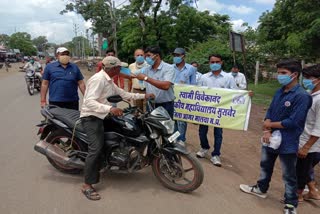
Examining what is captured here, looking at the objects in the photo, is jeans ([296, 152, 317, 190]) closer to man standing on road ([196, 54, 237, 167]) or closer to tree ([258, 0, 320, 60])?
man standing on road ([196, 54, 237, 167])

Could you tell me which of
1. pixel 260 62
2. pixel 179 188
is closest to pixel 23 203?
pixel 179 188

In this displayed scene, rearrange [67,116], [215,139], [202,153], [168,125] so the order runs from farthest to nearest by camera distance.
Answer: [202,153] → [215,139] → [67,116] → [168,125]

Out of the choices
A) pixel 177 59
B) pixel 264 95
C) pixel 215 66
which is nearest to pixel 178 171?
pixel 215 66

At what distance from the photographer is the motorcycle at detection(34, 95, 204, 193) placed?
3.75 m

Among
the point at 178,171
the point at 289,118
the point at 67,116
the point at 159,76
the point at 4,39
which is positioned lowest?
the point at 178,171

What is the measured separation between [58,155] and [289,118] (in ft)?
9.74

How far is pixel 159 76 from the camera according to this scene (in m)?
4.58

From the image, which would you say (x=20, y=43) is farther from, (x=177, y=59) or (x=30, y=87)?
(x=177, y=59)

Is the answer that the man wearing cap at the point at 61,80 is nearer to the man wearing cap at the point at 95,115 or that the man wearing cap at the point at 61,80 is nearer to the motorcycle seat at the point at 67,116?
the motorcycle seat at the point at 67,116

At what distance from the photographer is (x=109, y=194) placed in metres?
3.75

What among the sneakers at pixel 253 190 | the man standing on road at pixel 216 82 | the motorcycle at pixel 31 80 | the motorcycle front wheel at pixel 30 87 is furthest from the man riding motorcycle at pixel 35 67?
the sneakers at pixel 253 190

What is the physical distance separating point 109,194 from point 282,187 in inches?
92.3

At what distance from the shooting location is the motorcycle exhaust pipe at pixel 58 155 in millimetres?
4047

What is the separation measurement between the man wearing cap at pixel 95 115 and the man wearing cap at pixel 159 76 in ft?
1.93
